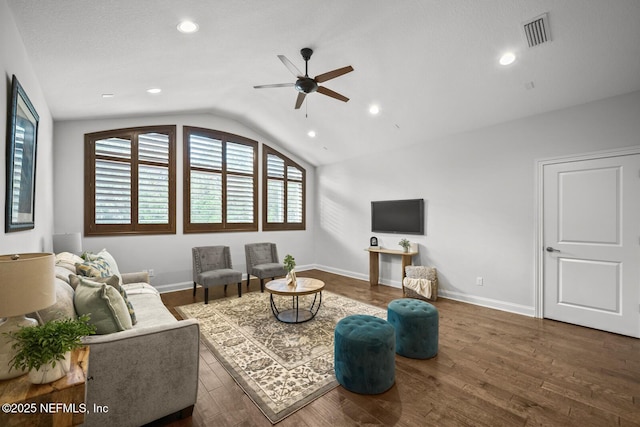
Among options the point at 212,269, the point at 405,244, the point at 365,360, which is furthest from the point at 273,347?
the point at 405,244

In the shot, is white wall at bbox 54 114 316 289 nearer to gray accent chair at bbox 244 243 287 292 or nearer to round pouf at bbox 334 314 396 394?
gray accent chair at bbox 244 243 287 292

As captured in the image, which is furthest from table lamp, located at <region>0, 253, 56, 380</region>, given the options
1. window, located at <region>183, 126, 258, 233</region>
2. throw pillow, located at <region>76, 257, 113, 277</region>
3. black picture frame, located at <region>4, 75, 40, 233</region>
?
window, located at <region>183, 126, 258, 233</region>

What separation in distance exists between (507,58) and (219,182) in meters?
4.97

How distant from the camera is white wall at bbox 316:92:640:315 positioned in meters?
3.47

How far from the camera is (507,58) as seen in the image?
299 centimetres

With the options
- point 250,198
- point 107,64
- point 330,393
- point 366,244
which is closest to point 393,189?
point 366,244

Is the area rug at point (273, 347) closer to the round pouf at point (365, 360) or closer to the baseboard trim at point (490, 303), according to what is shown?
the round pouf at point (365, 360)

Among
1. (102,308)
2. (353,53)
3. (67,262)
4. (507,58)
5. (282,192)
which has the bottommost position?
(102,308)

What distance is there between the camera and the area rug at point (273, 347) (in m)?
2.20

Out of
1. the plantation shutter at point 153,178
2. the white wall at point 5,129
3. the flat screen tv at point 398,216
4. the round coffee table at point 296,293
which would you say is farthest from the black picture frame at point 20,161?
the flat screen tv at point 398,216

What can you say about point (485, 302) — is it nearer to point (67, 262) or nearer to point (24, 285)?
point (24, 285)

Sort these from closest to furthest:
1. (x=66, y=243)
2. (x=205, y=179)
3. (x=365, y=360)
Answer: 1. (x=365, y=360)
2. (x=66, y=243)
3. (x=205, y=179)

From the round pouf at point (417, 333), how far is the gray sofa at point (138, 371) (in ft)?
6.11

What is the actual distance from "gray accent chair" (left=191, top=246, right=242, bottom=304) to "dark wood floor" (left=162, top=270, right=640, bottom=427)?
175 centimetres
